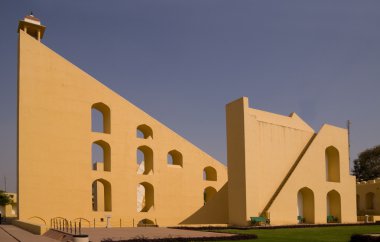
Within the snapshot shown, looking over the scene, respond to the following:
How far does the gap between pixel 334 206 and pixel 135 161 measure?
40.7 ft

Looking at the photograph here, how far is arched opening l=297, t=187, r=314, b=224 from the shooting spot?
956 inches

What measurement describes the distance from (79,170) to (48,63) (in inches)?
239

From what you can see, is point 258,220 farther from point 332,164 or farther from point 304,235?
point 332,164

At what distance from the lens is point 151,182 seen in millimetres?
26625

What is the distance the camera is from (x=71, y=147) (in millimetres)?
23500

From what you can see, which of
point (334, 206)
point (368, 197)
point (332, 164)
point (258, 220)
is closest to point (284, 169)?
point (332, 164)

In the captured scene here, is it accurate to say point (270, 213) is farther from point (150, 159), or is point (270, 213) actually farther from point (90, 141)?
point (90, 141)

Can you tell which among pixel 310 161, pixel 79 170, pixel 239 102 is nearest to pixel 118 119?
pixel 79 170

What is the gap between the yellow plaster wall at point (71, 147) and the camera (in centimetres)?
2230

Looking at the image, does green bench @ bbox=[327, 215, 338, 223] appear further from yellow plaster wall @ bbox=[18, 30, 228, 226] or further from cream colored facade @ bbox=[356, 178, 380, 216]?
cream colored facade @ bbox=[356, 178, 380, 216]

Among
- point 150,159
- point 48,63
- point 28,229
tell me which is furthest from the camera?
point 150,159

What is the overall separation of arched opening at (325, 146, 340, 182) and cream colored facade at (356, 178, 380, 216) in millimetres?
9543

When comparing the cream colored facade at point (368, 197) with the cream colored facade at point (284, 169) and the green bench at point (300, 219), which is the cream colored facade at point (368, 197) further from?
the green bench at point (300, 219)

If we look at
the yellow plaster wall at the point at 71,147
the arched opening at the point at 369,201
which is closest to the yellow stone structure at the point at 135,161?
the yellow plaster wall at the point at 71,147
